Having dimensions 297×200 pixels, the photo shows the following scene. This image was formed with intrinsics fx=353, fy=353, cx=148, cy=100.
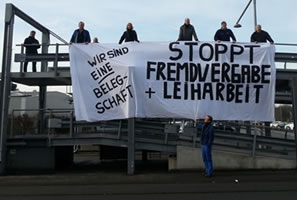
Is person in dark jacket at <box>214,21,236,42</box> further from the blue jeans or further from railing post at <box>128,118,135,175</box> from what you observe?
railing post at <box>128,118,135,175</box>

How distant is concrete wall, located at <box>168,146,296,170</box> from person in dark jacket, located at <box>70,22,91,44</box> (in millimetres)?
5091

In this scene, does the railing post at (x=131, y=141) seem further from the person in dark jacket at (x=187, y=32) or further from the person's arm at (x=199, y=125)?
the person in dark jacket at (x=187, y=32)

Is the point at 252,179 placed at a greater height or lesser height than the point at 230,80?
lesser

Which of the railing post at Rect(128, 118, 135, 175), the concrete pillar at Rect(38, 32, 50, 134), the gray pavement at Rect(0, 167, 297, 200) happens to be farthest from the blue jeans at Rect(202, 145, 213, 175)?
the concrete pillar at Rect(38, 32, 50, 134)

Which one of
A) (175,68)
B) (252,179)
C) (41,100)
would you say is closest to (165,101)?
(175,68)

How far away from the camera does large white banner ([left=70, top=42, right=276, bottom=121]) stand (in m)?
11.4

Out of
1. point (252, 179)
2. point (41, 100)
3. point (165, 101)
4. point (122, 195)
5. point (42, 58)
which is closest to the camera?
point (122, 195)

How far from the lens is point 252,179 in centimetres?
991

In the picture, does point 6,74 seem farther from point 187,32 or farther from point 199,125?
point 199,125

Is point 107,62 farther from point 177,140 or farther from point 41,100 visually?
point 41,100

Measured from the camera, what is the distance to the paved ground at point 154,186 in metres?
7.82

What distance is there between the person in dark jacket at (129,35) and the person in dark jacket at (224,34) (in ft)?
9.23

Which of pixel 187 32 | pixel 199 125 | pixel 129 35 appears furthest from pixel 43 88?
pixel 199 125

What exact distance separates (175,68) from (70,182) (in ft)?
15.9
